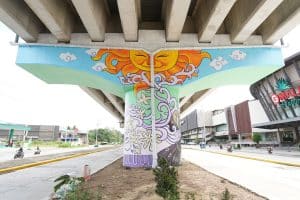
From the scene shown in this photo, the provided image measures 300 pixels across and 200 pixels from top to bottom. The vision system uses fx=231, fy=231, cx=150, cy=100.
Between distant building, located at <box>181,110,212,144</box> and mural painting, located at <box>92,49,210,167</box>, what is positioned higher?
distant building, located at <box>181,110,212,144</box>

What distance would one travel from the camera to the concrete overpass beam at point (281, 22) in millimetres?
7094

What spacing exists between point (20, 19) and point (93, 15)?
257cm

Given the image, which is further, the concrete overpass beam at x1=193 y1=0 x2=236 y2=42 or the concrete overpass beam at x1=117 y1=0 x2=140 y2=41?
the concrete overpass beam at x1=193 y1=0 x2=236 y2=42

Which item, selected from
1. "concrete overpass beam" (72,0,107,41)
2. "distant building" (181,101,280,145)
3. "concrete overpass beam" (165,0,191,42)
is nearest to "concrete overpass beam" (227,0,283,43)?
"concrete overpass beam" (165,0,191,42)

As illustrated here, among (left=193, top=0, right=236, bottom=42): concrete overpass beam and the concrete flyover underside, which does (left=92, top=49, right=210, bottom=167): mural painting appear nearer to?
the concrete flyover underside

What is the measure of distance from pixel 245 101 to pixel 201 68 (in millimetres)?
51209

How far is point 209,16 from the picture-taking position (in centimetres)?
738

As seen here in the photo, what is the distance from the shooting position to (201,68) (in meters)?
9.78

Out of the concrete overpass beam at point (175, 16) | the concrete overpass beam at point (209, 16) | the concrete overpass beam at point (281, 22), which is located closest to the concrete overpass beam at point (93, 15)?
the concrete overpass beam at point (175, 16)

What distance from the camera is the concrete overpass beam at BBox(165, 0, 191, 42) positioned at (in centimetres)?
652

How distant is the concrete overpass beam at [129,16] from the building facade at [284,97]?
98.5 feet

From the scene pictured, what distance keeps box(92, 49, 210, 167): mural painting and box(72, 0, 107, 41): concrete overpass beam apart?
1071 mm

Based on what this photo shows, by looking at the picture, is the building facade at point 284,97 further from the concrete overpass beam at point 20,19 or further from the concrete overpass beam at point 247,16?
the concrete overpass beam at point 20,19

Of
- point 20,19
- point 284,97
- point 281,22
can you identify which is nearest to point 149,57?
point 20,19
